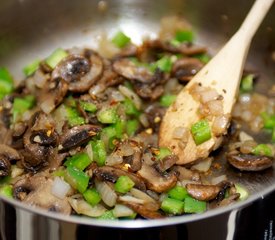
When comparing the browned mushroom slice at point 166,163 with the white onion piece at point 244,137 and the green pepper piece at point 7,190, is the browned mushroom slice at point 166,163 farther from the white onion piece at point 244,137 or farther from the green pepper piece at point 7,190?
the green pepper piece at point 7,190

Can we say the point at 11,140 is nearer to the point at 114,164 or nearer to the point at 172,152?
the point at 114,164

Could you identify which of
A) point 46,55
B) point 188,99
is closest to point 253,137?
point 188,99

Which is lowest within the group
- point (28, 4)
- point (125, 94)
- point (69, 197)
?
point (69, 197)

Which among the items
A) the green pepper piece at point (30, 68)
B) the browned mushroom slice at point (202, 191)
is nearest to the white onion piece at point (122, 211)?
the browned mushroom slice at point (202, 191)

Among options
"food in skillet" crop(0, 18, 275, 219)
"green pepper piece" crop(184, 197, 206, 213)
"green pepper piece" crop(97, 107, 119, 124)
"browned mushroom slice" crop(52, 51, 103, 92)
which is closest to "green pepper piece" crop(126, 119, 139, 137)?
"food in skillet" crop(0, 18, 275, 219)

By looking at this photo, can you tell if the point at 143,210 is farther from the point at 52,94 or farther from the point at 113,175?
the point at 52,94

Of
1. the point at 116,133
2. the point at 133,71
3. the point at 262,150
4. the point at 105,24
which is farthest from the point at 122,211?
the point at 105,24

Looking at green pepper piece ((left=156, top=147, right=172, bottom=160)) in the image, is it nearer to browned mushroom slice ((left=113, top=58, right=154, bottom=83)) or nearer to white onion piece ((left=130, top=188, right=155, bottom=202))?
white onion piece ((left=130, top=188, right=155, bottom=202))
